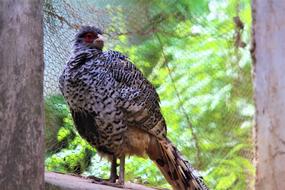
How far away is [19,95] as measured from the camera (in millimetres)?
2285

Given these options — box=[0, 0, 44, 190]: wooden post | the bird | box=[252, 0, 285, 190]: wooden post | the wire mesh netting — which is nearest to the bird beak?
the bird

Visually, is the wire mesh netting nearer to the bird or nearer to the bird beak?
the bird beak

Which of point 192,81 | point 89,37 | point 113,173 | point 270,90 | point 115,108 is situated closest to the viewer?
point 270,90

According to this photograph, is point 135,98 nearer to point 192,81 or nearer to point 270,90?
point 270,90

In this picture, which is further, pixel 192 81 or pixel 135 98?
pixel 192 81

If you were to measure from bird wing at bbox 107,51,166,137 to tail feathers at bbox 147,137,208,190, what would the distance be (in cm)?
10

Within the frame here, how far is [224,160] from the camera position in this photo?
16.4 feet

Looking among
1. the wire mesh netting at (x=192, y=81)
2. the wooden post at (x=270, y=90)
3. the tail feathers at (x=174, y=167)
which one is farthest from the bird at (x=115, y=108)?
the wooden post at (x=270, y=90)

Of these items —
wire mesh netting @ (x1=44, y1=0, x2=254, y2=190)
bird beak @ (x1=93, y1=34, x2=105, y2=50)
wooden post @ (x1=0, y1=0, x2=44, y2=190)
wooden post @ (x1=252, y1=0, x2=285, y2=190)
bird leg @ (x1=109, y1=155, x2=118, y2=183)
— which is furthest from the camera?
wire mesh netting @ (x1=44, y1=0, x2=254, y2=190)

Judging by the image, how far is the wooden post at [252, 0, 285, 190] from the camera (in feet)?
9.95

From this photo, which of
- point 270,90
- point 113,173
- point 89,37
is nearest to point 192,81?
point 89,37

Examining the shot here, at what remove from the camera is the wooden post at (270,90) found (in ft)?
9.95

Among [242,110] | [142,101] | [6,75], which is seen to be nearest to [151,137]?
[142,101]

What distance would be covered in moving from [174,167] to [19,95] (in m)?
1.97
